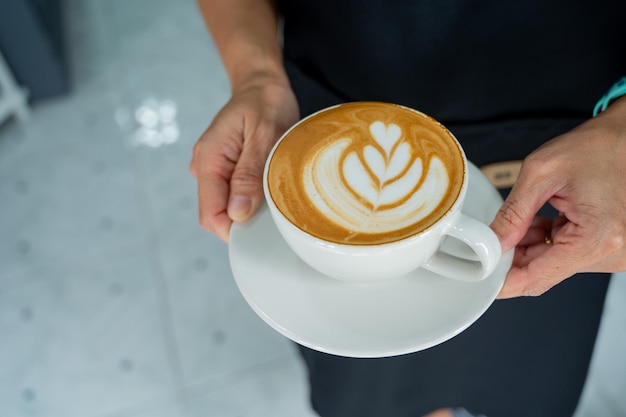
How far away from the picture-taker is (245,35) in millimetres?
780

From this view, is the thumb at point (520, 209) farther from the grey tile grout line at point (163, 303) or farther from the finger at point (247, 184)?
the grey tile grout line at point (163, 303)

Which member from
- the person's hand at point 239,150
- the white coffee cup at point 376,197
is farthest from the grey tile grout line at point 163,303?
the white coffee cup at point 376,197

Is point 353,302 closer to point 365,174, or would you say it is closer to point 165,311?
point 365,174

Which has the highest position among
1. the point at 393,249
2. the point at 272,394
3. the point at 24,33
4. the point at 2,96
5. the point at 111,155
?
the point at 393,249

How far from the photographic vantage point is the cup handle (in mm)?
500

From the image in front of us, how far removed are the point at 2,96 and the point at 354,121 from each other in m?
1.61

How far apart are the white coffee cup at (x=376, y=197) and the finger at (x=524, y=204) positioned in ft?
0.12

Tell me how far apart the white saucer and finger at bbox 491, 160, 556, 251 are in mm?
36

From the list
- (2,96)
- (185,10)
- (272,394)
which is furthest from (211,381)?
(185,10)

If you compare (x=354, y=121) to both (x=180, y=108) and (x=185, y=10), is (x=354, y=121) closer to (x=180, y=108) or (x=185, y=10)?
(x=180, y=108)

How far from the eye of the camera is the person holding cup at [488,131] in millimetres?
548

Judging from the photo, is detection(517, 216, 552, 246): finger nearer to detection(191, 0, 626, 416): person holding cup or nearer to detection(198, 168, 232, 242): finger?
detection(191, 0, 626, 416): person holding cup

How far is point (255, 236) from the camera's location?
60 centimetres

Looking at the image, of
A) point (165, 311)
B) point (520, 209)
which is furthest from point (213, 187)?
point (165, 311)
